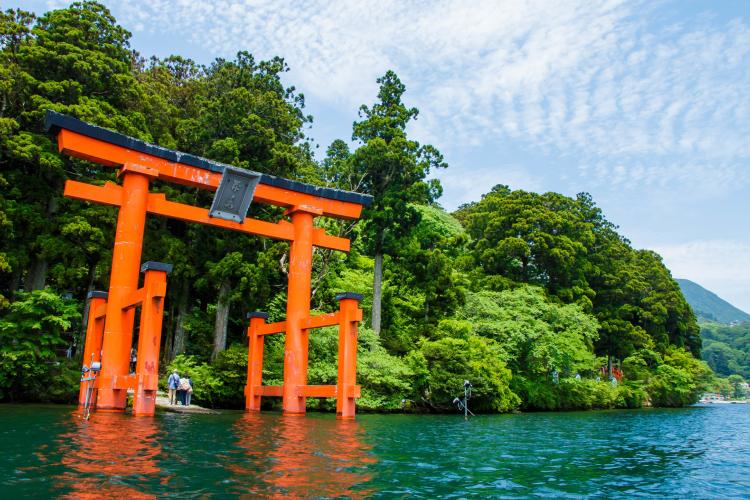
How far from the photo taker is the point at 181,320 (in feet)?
70.6

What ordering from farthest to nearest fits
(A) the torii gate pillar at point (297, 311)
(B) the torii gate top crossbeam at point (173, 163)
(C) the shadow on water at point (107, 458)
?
(A) the torii gate pillar at point (297, 311) < (B) the torii gate top crossbeam at point (173, 163) < (C) the shadow on water at point (107, 458)

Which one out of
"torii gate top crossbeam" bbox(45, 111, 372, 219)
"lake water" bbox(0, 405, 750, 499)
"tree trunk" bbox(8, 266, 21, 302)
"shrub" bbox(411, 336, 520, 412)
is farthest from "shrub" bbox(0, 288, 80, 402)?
"shrub" bbox(411, 336, 520, 412)

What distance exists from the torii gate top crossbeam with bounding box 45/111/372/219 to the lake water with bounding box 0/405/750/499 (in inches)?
250

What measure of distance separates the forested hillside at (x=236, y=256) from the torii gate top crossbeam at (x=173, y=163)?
3.53 m

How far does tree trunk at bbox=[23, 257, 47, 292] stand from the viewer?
62.9 feet

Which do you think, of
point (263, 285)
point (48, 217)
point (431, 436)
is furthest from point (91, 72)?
point (431, 436)

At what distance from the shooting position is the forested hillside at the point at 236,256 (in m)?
18.5

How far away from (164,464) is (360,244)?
1901 centimetres

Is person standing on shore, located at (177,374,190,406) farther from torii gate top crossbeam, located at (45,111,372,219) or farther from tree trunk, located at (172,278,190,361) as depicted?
torii gate top crossbeam, located at (45,111,372,219)

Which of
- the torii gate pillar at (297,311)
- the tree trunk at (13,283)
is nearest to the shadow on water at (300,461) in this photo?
the torii gate pillar at (297,311)

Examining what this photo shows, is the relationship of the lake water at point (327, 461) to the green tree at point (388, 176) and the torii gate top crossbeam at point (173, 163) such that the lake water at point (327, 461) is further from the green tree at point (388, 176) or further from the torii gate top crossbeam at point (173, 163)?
the green tree at point (388, 176)

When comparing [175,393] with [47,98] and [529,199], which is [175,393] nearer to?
[47,98]

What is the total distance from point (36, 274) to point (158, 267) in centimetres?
918

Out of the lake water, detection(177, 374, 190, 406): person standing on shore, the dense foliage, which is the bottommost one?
the lake water
